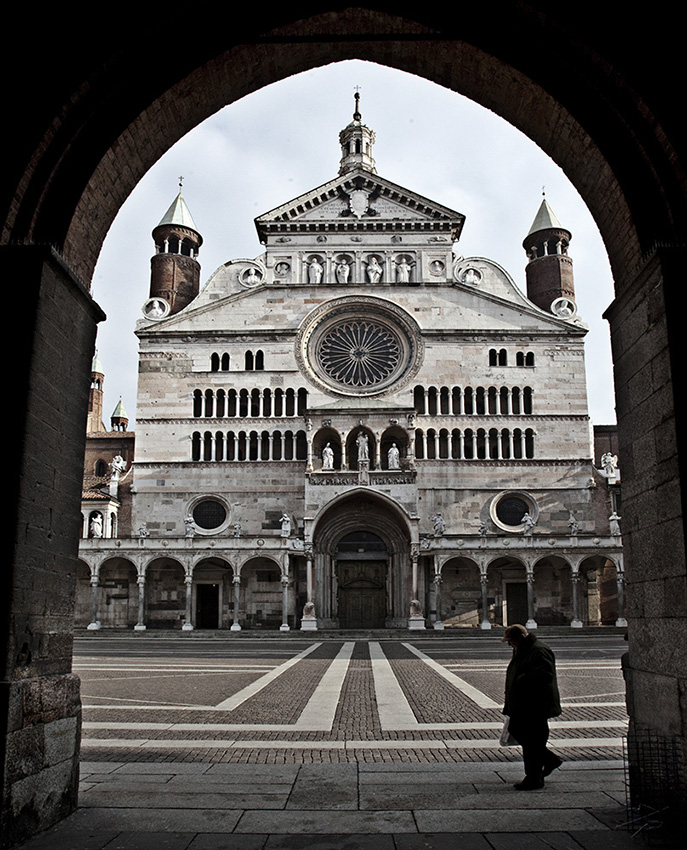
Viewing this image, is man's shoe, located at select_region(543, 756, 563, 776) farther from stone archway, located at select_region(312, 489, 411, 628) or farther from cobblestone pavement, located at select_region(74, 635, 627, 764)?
stone archway, located at select_region(312, 489, 411, 628)

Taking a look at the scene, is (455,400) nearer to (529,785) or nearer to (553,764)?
(553,764)

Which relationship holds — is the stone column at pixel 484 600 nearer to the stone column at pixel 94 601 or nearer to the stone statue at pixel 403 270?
the stone statue at pixel 403 270

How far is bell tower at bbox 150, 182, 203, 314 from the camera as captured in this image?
50.2 m

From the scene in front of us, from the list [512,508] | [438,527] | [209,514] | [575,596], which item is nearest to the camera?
[575,596]

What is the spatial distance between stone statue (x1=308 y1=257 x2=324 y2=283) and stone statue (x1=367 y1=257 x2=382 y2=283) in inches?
102

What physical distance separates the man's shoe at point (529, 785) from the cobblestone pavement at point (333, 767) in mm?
69

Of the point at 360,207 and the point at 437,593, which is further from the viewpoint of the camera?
the point at 360,207

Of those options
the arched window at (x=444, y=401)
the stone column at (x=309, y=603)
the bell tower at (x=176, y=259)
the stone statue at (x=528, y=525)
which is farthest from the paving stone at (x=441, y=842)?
the bell tower at (x=176, y=259)

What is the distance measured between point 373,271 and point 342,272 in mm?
1696

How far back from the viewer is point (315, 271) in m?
44.9

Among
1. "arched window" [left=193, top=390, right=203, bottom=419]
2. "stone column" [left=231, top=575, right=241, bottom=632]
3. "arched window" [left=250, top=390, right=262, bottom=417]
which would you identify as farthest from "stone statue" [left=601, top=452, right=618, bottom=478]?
"arched window" [left=193, top=390, right=203, bottom=419]

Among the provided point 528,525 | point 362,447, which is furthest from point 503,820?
point 528,525

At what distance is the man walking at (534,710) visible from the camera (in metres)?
7.37

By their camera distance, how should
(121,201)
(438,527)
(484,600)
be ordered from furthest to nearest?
1. (438,527)
2. (484,600)
3. (121,201)
